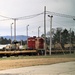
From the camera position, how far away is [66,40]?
12581 centimetres

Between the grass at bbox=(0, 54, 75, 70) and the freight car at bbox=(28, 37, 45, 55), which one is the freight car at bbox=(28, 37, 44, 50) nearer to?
the freight car at bbox=(28, 37, 45, 55)

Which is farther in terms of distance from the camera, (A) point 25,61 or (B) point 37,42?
(B) point 37,42

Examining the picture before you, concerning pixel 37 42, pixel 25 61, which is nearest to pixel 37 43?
pixel 37 42

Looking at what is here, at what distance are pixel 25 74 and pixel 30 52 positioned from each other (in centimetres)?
3798

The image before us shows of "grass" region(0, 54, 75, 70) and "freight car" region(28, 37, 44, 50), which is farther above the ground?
"freight car" region(28, 37, 44, 50)

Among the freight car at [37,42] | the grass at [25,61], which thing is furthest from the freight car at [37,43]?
the grass at [25,61]

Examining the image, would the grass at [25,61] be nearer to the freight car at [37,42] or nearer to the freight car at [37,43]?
the freight car at [37,43]

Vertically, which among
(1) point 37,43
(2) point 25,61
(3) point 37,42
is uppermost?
(3) point 37,42

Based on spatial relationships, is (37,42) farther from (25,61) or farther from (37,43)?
(25,61)

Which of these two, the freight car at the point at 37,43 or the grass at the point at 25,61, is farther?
the freight car at the point at 37,43

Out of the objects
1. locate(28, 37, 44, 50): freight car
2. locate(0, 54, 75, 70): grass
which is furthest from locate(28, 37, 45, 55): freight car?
locate(0, 54, 75, 70): grass

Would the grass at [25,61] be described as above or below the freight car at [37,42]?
below

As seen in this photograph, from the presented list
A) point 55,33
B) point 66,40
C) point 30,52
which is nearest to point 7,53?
point 30,52

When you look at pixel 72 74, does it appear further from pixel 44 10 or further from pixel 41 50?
pixel 41 50
